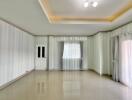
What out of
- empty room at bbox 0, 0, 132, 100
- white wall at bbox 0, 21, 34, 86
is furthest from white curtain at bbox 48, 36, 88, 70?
white wall at bbox 0, 21, 34, 86

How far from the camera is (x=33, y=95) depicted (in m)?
4.60

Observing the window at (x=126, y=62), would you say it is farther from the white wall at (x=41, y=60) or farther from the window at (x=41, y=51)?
the window at (x=41, y=51)

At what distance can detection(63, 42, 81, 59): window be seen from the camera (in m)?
11.2

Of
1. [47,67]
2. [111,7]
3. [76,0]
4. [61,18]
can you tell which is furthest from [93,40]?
[76,0]

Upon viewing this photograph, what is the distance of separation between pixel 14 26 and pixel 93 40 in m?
5.90

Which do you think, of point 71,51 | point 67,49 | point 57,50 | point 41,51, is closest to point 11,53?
point 41,51

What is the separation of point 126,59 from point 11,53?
16.6 ft

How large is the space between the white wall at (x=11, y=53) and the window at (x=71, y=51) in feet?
12.4

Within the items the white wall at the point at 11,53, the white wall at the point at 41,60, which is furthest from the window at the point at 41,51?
the white wall at the point at 11,53

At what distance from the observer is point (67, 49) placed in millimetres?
11211

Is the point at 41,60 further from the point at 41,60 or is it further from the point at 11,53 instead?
the point at 11,53

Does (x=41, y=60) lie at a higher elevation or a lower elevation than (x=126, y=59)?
lower

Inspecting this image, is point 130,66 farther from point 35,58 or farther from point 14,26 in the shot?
point 35,58

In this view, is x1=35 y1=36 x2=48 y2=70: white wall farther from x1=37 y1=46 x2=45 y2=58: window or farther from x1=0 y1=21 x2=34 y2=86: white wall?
x1=0 y1=21 x2=34 y2=86: white wall
